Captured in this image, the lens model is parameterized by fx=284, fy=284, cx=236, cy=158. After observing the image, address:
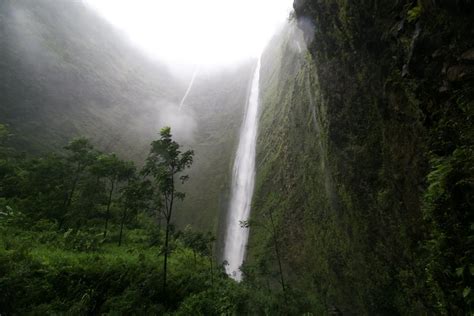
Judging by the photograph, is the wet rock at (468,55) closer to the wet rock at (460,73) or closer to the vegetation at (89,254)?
the wet rock at (460,73)

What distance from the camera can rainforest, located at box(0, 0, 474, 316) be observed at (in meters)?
6.00

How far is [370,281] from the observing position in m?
10.2

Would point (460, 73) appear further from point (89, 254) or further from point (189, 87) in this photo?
point (189, 87)

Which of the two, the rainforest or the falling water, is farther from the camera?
the falling water

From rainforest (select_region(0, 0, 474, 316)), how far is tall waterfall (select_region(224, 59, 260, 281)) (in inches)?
6.7

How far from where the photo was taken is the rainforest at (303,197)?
236 inches

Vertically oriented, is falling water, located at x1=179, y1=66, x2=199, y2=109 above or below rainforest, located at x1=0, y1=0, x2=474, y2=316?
above

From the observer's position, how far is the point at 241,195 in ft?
82.1

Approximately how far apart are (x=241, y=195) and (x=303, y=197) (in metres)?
9.12

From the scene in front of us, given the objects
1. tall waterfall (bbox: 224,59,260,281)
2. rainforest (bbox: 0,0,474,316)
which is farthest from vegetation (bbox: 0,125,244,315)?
tall waterfall (bbox: 224,59,260,281)

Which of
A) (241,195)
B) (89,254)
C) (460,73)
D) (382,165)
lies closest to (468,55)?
(460,73)

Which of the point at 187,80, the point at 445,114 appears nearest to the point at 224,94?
the point at 187,80

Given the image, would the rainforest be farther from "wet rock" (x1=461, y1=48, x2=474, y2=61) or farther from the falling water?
the falling water

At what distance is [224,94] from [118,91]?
693 inches
